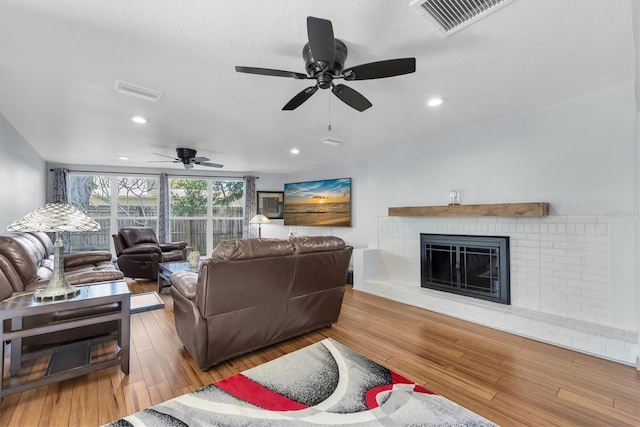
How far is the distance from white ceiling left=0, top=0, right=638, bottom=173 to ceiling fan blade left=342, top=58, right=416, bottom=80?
23cm

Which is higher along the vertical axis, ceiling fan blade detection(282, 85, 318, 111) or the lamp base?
ceiling fan blade detection(282, 85, 318, 111)

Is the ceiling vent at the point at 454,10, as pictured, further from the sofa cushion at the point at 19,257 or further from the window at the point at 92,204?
the window at the point at 92,204

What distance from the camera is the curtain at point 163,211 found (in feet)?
21.1

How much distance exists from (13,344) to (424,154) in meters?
4.67

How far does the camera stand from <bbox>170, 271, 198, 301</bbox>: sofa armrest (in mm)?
2158

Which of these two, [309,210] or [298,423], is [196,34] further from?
[309,210]

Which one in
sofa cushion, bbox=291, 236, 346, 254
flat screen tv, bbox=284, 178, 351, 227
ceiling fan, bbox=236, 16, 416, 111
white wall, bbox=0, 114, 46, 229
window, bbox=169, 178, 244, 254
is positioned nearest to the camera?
ceiling fan, bbox=236, 16, 416, 111

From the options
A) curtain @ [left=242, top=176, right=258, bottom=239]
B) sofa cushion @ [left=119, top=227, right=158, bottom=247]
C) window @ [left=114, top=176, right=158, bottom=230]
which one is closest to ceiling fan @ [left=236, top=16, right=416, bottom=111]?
sofa cushion @ [left=119, top=227, right=158, bottom=247]

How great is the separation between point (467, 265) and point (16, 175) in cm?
611

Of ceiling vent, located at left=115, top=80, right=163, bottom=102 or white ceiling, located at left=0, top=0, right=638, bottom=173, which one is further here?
ceiling vent, located at left=115, top=80, right=163, bottom=102

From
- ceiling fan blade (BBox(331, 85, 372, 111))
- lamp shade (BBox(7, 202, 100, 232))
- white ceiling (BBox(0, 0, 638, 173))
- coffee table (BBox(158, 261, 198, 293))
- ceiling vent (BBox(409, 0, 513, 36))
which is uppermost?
white ceiling (BBox(0, 0, 638, 173))

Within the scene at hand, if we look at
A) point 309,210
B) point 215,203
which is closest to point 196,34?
point 309,210

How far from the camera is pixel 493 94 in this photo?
2637 mm

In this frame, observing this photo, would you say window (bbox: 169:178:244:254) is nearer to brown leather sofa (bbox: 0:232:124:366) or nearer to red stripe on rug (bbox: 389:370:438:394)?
brown leather sofa (bbox: 0:232:124:366)
